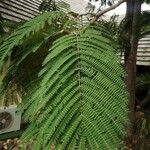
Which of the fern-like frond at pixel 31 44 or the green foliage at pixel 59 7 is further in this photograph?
the green foliage at pixel 59 7

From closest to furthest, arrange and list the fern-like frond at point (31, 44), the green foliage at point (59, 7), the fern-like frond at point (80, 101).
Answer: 1. the fern-like frond at point (80, 101)
2. the fern-like frond at point (31, 44)
3. the green foliage at point (59, 7)

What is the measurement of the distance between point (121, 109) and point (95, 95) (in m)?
0.09

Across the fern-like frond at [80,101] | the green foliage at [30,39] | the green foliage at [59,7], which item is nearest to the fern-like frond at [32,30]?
the green foliage at [30,39]

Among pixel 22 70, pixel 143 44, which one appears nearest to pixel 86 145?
pixel 22 70

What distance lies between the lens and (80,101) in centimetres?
103

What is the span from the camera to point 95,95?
1.05 metres

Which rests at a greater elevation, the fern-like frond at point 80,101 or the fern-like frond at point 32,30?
the fern-like frond at point 32,30

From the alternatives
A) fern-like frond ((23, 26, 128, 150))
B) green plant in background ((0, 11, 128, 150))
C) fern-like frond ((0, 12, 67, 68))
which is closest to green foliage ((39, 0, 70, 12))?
fern-like frond ((0, 12, 67, 68))

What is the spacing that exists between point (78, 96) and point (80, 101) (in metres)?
0.02

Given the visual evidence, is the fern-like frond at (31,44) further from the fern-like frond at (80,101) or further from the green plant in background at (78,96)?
the fern-like frond at (80,101)

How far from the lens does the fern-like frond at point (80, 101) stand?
99 cm

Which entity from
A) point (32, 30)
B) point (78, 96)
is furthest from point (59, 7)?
point (78, 96)

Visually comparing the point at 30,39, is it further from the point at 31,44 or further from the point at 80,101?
the point at 80,101

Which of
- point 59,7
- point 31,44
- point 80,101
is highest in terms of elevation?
point 59,7
